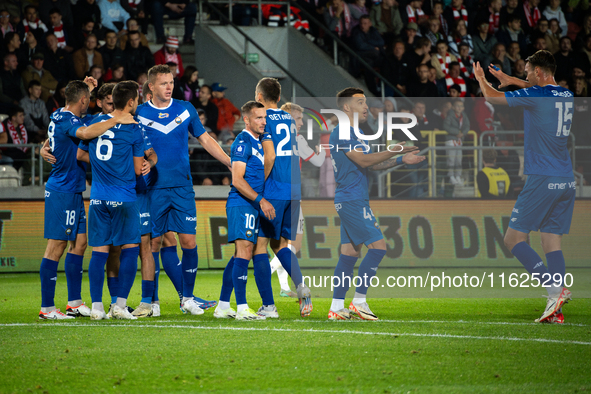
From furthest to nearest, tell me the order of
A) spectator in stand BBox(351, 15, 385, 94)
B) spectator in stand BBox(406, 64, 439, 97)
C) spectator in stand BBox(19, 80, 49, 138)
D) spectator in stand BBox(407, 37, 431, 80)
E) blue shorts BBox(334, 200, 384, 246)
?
spectator in stand BBox(351, 15, 385, 94) < spectator in stand BBox(407, 37, 431, 80) < spectator in stand BBox(406, 64, 439, 97) < spectator in stand BBox(19, 80, 49, 138) < blue shorts BBox(334, 200, 384, 246)

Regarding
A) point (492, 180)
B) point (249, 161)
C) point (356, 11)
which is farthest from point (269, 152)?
point (356, 11)

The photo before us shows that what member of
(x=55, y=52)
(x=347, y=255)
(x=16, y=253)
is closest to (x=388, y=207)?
(x=347, y=255)

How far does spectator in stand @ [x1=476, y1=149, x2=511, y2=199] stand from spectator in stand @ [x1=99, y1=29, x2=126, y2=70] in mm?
7398

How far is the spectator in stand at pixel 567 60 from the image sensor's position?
58.8 feet

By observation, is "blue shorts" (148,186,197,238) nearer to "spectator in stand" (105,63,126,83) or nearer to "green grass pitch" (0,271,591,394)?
"green grass pitch" (0,271,591,394)

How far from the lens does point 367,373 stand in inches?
174

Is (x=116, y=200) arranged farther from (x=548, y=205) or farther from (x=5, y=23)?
(x=5, y=23)

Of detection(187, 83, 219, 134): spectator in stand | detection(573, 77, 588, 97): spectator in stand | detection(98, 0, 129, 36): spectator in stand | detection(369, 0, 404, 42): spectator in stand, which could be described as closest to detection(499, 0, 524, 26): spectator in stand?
detection(573, 77, 588, 97): spectator in stand

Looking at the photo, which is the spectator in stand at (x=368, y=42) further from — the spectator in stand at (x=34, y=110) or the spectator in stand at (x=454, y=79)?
the spectator in stand at (x=34, y=110)

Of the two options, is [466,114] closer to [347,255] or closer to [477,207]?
[477,207]

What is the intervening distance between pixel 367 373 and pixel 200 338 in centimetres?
168

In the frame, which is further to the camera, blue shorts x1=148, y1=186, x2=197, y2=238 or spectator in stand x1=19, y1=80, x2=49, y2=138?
spectator in stand x1=19, y1=80, x2=49, y2=138

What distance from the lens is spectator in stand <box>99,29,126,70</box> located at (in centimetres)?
1452

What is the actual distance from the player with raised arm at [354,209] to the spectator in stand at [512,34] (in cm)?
1263
